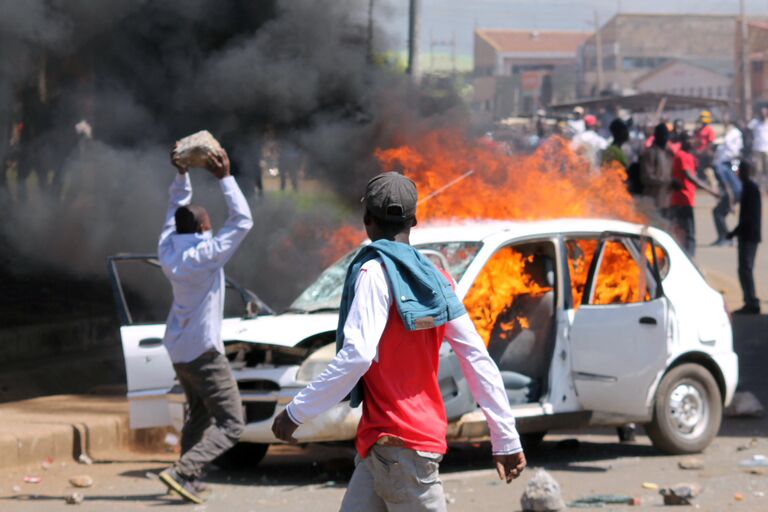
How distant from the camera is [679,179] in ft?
47.9

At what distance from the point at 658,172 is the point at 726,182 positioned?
7.71 meters

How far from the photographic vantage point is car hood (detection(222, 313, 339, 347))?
7586 mm

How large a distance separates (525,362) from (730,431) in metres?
1.96

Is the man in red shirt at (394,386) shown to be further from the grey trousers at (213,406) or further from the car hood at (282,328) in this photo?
the car hood at (282,328)

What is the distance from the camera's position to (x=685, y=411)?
839cm

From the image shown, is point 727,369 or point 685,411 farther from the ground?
point 727,369

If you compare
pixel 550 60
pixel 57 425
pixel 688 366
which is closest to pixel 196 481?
pixel 57 425

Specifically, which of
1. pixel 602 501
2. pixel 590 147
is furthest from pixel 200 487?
pixel 590 147

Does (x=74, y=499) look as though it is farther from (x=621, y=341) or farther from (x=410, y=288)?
(x=410, y=288)

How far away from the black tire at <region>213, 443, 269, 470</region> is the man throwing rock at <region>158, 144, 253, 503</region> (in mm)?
1032

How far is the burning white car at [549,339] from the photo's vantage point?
25.1ft

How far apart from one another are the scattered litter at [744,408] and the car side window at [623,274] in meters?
1.66

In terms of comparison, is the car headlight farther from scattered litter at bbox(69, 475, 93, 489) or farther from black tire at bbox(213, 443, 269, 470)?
scattered litter at bbox(69, 475, 93, 489)

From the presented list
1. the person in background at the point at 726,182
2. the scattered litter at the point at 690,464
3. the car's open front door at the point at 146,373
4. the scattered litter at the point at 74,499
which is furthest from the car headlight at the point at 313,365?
the person in background at the point at 726,182
